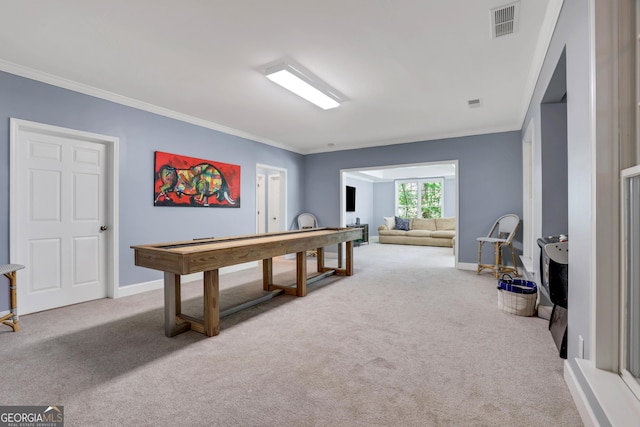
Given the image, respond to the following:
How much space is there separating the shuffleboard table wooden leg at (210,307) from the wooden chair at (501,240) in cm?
406

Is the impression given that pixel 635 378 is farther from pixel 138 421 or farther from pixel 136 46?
pixel 136 46

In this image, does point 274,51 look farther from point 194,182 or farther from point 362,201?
point 362,201

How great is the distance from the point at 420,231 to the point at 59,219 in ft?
26.9

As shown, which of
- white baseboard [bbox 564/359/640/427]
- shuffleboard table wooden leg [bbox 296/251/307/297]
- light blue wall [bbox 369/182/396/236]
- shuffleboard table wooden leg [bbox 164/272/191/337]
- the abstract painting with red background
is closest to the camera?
white baseboard [bbox 564/359/640/427]

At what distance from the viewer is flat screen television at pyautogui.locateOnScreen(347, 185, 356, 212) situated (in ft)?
31.0

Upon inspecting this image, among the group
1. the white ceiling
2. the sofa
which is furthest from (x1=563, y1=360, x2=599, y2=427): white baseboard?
the sofa

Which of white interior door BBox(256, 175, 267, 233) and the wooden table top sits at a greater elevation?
white interior door BBox(256, 175, 267, 233)

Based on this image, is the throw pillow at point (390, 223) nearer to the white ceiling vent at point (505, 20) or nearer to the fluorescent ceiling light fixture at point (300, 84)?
the fluorescent ceiling light fixture at point (300, 84)

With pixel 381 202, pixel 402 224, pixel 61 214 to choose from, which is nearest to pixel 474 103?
pixel 61 214

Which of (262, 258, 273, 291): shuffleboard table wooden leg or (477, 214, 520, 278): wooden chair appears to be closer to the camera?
(262, 258, 273, 291): shuffleboard table wooden leg

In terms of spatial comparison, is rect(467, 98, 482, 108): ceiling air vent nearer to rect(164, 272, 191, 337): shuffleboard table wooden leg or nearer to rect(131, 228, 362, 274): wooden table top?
rect(131, 228, 362, 274): wooden table top

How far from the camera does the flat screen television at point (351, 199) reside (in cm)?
945

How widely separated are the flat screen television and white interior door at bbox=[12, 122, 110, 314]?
6.75 metres

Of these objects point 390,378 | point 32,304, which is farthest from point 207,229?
point 390,378
